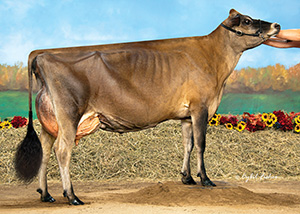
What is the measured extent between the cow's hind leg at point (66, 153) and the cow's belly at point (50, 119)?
0.32 meters

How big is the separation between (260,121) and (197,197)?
273 inches

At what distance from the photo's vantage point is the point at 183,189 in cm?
576

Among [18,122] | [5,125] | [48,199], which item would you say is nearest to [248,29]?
[48,199]

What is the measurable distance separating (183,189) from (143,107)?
1.39m

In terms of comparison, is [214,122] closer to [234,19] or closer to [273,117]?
[273,117]

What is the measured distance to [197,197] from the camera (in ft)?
18.2

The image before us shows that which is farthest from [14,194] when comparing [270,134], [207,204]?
[270,134]

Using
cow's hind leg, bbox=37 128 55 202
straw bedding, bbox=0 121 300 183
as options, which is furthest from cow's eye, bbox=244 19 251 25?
straw bedding, bbox=0 121 300 183

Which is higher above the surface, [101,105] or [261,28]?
[261,28]

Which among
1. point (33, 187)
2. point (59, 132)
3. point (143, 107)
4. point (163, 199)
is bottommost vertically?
point (33, 187)

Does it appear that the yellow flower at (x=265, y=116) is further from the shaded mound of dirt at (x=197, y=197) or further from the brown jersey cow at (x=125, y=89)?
the brown jersey cow at (x=125, y=89)

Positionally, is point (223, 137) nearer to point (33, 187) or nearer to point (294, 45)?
point (294, 45)

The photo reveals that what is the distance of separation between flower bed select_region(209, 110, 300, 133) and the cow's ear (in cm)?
544

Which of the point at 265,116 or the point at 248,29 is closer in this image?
the point at 248,29
